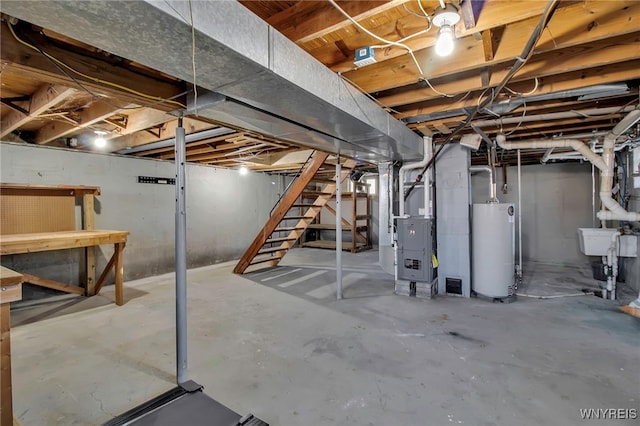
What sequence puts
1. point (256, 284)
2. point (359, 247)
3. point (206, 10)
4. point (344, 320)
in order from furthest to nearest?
point (359, 247) < point (256, 284) < point (344, 320) < point (206, 10)

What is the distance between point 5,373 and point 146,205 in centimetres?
419

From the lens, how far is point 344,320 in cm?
310

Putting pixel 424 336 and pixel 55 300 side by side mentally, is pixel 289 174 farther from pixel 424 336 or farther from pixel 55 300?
pixel 424 336

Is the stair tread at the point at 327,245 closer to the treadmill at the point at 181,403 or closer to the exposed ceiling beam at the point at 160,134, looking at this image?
the exposed ceiling beam at the point at 160,134

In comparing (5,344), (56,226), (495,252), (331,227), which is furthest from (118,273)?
(331,227)

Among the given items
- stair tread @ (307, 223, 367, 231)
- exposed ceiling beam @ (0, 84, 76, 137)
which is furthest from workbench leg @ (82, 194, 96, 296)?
stair tread @ (307, 223, 367, 231)

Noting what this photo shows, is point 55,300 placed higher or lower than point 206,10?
lower

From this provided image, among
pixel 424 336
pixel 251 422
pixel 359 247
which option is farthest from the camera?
pixel 359 247

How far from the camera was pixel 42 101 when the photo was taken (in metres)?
2.49

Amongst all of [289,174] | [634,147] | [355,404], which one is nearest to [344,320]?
[355,404]

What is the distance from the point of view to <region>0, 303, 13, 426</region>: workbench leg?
48.8 inches

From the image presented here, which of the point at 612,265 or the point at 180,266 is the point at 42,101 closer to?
the point at 180,266

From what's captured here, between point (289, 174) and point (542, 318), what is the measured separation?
6.19m

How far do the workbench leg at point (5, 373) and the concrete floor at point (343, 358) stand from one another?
0.54 meters
